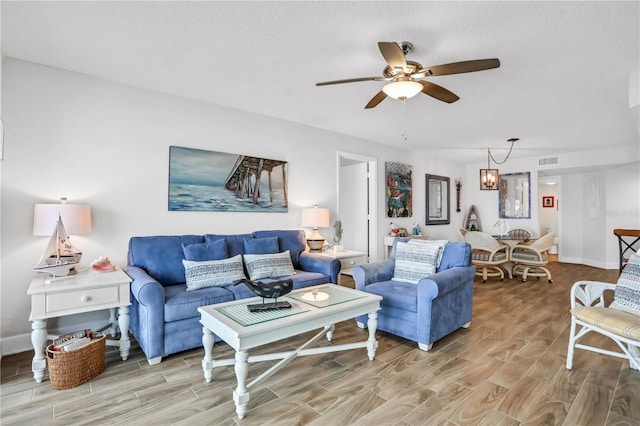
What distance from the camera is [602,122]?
438 cm

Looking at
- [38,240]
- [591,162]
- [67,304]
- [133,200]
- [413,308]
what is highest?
[591,162]

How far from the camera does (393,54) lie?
2.03m

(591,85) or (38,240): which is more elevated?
(591,85)

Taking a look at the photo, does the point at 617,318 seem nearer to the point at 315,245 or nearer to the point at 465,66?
the point at 465,66

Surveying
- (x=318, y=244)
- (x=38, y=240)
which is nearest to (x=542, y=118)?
(x=318, y=244)

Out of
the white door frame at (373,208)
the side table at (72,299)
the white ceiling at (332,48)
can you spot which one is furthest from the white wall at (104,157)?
the white door frame at (373,208)

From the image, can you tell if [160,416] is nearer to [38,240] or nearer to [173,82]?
[38,240]

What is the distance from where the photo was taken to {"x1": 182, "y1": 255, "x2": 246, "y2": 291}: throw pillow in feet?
9.29

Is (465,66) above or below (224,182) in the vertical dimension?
above

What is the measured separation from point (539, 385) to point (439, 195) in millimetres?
5356

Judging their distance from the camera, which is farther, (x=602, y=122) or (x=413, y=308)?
(x=602, y=122)

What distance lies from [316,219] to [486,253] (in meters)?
3.21

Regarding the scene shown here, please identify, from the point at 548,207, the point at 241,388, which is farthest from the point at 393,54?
the point at 548,207

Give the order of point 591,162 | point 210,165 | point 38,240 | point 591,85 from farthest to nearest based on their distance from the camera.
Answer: point 591,162 < point 210,165 < point 591,85 < point 38,240
